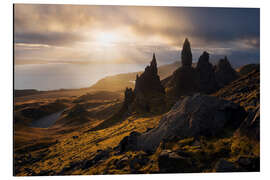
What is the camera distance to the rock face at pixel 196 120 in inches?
420

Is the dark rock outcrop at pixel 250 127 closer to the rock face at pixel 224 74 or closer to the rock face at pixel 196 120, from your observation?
the rock face at pixel 196 120

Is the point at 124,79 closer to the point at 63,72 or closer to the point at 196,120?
the point at 63,72

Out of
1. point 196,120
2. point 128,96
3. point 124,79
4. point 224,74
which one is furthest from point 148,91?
point 196,120

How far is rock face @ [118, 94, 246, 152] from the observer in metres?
10.7

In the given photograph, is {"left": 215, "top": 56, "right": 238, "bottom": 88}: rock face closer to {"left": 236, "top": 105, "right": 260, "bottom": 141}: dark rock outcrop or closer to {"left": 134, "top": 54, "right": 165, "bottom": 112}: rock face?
{"left": 134, "top": 54, "right": 165, "bottom": 112}: rock face

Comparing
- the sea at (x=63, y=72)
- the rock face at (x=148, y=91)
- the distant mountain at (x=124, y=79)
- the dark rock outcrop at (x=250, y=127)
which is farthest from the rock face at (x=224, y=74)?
the dark rock outcrop at (x=250, y=127)

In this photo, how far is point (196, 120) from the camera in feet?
35.2

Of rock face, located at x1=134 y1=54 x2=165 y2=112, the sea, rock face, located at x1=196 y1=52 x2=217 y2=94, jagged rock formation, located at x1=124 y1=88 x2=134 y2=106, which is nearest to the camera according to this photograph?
the sea

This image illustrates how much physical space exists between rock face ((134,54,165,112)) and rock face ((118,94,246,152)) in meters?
20.9

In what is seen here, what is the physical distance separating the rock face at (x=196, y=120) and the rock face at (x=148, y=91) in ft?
68.5

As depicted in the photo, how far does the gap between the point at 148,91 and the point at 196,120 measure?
26918 millimetres

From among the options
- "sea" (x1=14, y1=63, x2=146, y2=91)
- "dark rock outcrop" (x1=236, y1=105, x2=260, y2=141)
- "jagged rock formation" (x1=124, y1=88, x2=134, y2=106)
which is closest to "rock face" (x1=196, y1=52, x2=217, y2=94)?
"jagged rock formation" (x1=124, y1=88, x2=134, y2=106)
